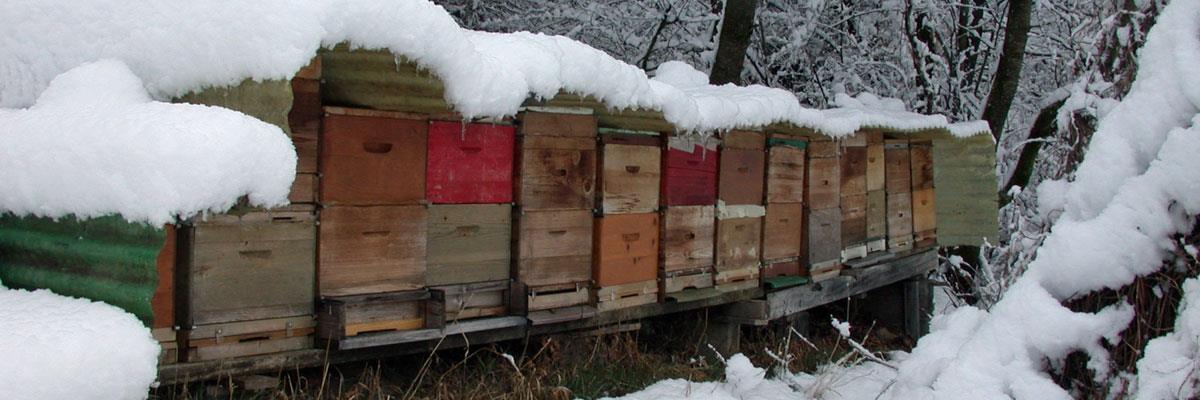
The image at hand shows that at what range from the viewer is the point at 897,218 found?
35.3 feet

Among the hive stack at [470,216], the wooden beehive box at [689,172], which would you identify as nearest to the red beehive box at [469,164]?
the hive stack at [470,216]

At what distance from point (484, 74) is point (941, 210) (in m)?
8.39

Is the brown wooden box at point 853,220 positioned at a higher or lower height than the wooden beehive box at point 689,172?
lower

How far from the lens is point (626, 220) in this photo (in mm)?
6859

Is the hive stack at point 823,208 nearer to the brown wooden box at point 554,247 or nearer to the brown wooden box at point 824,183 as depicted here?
the brown wooden box at point 824,183

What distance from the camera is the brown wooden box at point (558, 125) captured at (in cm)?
611

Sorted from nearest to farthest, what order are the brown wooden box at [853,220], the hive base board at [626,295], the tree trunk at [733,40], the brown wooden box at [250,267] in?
the brown wooden box at [250,267], the hive base board at [626,295], the brown wooden box at [853,220], the tree trunk at [733,40]

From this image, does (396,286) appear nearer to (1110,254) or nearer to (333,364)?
(333,364)

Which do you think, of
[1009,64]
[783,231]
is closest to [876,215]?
[783,231]

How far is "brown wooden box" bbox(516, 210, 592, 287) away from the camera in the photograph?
6.18 m

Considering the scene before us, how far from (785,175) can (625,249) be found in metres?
2.16

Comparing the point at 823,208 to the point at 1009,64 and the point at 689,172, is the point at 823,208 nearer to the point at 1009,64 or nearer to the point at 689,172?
the point at 689,172

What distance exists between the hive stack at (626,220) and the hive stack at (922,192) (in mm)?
4697

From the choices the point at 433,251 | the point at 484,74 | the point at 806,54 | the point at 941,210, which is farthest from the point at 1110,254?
the point at 806,54
